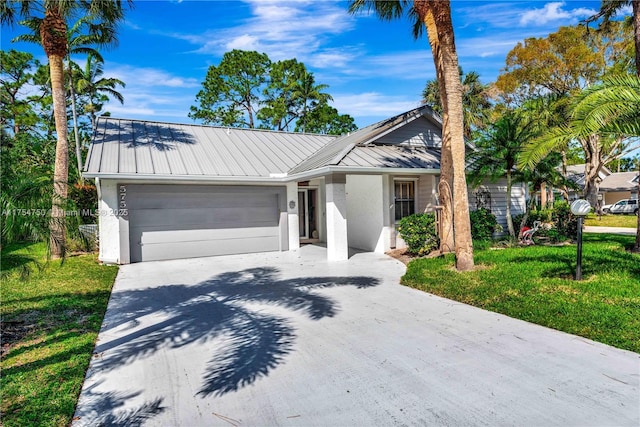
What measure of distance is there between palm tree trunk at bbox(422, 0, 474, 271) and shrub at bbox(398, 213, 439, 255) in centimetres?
246

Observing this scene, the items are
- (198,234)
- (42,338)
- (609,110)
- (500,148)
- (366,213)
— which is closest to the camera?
(42,338)

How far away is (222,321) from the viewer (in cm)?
543

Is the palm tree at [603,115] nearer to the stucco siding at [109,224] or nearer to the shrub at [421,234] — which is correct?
the shrub at [421,234]

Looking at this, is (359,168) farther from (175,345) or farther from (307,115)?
(307,115)

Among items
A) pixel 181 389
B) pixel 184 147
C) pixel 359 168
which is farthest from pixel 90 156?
pixel 181 389

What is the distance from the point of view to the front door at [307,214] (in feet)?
49.1

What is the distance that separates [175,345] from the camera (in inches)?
179

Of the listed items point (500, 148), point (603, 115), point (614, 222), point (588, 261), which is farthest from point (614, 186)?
point (603, 115)

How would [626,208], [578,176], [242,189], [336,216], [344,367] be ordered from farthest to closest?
[578,176] < [626,208] < [242,189] < [336,216] < [344,367]

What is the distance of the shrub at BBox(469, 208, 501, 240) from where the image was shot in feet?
38.7

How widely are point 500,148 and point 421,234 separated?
357 cm

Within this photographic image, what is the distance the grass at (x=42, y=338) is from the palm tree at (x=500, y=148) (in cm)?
1061

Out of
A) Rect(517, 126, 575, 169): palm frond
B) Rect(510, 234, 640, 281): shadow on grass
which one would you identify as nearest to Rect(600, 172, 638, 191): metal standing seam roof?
Rect(510, 234, 640, 281): shadow on grass

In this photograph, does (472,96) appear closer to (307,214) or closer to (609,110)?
(307,214)
